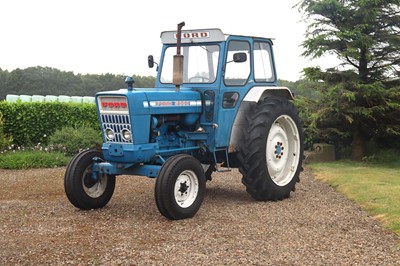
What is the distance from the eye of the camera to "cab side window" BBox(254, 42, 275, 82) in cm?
903

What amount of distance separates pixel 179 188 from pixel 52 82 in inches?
949

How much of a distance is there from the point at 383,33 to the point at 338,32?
4.01ft

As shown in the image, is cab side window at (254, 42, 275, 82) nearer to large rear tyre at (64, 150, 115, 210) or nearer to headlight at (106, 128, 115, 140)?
headlight at (106, 128, 115, 140)

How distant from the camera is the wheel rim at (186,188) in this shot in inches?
287

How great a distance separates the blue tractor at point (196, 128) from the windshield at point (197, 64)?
0.01m

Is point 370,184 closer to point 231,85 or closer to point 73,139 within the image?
point 231,85

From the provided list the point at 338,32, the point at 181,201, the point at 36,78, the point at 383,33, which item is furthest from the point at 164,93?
the point at 36,78

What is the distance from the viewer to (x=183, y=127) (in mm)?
8367

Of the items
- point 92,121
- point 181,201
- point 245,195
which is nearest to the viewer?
point 181,201

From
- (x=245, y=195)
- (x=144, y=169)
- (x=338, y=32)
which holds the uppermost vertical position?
(x=338, y=32)

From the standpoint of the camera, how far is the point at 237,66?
28.2 ft

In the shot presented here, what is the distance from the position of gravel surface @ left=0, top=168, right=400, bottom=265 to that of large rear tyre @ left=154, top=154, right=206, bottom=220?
0.51 ft

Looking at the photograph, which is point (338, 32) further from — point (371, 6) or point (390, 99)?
point (390, 99)

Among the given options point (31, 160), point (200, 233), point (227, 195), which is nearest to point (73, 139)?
point (31, 160)
